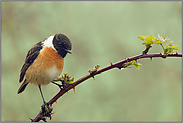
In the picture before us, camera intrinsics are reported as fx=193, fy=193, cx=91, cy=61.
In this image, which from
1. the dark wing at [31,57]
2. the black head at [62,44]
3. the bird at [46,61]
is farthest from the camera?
the dark wing at [31,57]

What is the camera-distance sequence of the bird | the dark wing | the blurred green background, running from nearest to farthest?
the bird, the dark wing, the blurred green background

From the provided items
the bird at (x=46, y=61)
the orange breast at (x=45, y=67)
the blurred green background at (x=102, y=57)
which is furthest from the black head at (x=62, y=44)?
the blurred green background at (x=102, y=57)

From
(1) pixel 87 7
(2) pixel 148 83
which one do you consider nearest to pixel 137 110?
(2) pixel 148 83

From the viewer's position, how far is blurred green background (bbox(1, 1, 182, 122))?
6.34 m

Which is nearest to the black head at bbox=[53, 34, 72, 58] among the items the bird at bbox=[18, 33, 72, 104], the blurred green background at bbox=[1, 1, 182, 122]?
the bird at bbox=[18, 33, 72, 104]

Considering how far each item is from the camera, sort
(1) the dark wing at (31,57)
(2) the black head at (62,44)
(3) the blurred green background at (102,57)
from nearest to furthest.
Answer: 1. (2) the black head at (62,44)
2. (1) the dark wing at (31,57)
3. (3) the blurred green background at (102,57)

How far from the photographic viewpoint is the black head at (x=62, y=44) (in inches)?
148

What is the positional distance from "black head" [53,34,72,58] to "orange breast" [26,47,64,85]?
11cm

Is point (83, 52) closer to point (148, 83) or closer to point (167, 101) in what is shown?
Answer: point (148, 83)

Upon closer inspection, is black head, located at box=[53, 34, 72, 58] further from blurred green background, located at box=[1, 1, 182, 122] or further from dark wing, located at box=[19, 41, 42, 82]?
blurred green background, located at box=[1, 1, 182, 122]

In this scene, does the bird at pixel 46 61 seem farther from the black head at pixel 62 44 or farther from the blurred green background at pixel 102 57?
the blurred green background at pixel 102 57

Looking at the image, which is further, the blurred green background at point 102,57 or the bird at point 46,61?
the blurred green background at point 102,57

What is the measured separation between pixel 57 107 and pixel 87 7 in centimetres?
402

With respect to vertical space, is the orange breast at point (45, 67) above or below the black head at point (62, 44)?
below
